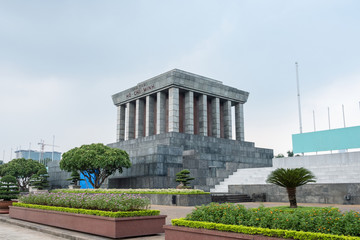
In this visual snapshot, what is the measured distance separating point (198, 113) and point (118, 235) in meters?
39.7

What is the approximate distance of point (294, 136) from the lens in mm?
37531

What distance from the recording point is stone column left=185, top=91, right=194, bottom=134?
46938 millimetres

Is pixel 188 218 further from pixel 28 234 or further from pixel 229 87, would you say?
pixel 229 87

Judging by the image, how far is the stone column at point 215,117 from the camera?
50.9m

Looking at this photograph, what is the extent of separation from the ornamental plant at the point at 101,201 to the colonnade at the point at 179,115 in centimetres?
2893

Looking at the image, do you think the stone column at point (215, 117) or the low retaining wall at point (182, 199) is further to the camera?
the stone column at point (215, 117)

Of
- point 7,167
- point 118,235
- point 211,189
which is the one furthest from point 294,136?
point 7,167

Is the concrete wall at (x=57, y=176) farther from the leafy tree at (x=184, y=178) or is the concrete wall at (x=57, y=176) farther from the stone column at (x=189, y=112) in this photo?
the leafy tree at (x=184, y=178)

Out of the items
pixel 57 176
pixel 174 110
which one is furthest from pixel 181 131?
pixel 57 176

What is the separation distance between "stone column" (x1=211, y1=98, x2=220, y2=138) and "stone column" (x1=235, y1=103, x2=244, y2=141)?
4.53 meters

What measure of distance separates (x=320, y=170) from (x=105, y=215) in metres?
24.0

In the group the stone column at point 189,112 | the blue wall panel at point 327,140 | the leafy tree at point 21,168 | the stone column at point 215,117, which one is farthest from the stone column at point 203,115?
the leafy tree at point 21,168

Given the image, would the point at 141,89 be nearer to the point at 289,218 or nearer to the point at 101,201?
the point at 101,201

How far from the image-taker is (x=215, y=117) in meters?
51.3
